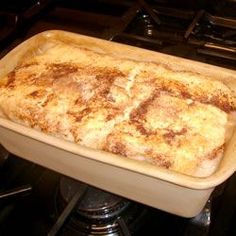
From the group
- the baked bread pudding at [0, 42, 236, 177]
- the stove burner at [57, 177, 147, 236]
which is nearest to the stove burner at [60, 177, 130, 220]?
the stove burner at [57, 177, 147, 236]

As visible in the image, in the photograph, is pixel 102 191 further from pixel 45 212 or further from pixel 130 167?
pixel 130 167

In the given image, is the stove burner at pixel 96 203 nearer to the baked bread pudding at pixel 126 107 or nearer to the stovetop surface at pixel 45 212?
the stovetop surface at pixel 45 212

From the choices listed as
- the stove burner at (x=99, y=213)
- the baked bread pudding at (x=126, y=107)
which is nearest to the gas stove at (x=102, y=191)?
the stove burner at (x=99, y=213)

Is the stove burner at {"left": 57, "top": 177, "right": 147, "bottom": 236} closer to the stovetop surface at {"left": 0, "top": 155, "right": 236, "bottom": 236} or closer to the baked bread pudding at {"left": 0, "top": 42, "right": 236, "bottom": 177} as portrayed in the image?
the stovetop surface at {"left": 0, "top": 155, "right": 236, "bottom": 236}

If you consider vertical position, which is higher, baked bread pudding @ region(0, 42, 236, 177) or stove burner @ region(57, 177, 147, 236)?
baked bread pudding @ region(0, 42, 236, 177)

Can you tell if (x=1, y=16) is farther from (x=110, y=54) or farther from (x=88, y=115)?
(x=88, y=115)

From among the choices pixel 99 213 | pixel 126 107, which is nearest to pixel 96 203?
pixel 99 213
